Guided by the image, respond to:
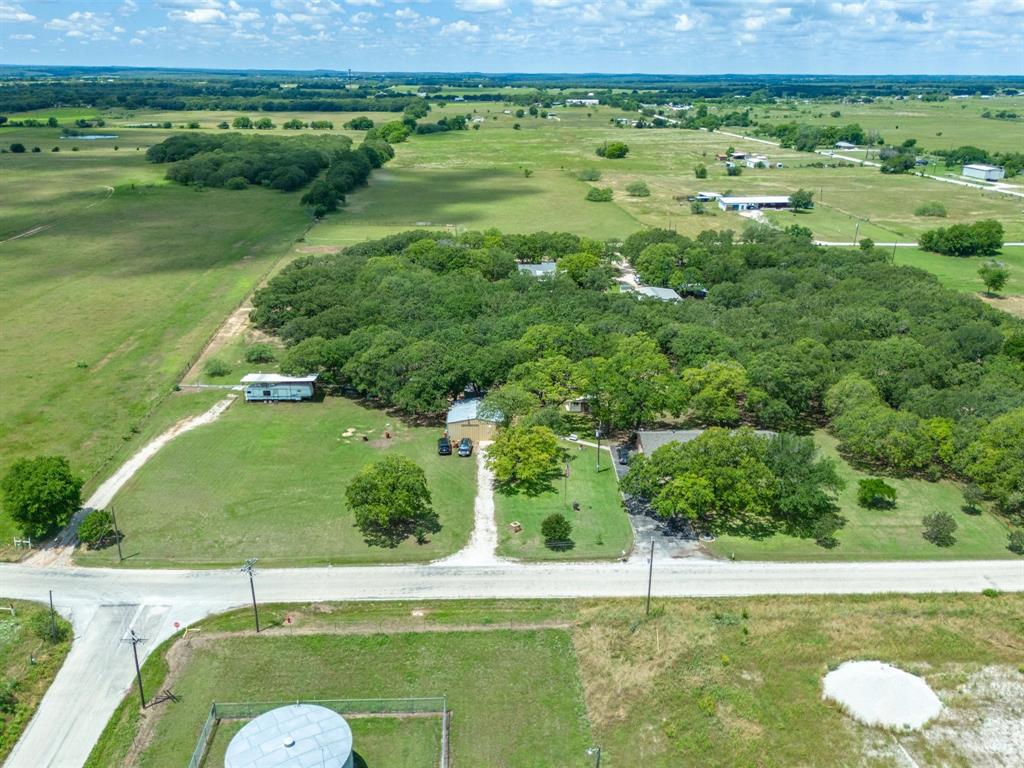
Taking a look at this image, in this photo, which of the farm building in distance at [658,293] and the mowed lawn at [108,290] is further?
the farm building in distance at [658,293]

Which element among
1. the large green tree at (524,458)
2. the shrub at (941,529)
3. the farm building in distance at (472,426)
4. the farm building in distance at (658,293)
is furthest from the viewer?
the farm building in distance at (658,293)

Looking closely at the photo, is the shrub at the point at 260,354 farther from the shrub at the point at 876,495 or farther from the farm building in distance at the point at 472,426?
the shrub at the point at 876,495

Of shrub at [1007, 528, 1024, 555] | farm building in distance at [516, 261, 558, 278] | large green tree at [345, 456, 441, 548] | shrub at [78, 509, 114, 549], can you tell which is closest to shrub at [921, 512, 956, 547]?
shrub at [1007, 528, 1024, 555]

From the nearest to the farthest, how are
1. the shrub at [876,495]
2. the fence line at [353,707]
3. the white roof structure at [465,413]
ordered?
the fence line at [353,707] < the shrub at [876,495] < the white roof structure at [465,413]

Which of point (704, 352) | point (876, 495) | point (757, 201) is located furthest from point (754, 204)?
point (876, 495)

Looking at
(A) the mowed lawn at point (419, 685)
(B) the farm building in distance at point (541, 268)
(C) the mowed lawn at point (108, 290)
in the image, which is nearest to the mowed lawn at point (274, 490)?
(C) the mowed lawn at point (108, 290)

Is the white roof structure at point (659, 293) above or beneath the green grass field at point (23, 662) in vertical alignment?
above

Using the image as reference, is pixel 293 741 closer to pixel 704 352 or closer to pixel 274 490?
pixel 274 490
